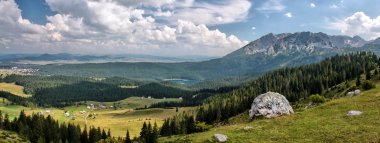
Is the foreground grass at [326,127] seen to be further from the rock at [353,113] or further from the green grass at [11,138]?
the green grass at [11,138]

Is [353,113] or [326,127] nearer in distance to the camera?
[326,127]

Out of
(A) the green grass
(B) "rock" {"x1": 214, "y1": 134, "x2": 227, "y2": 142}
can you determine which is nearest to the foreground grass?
(B) "rock" {"x1": 214, "y1": 134, "x2": 227, "y2": 142}

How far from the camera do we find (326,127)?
7756 cm

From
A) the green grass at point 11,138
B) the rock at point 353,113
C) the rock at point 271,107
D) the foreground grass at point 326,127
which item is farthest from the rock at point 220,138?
the green grass at point 11,138

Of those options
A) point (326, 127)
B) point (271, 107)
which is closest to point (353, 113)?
point (326, 127)

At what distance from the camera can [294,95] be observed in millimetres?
166625

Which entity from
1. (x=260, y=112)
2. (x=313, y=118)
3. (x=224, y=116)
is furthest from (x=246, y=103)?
(x=313, y=118)

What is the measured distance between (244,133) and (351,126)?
2537cm

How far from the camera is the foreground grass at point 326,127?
6905 cm

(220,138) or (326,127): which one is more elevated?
(326,127)

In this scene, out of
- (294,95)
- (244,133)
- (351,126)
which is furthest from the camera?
(294,95)

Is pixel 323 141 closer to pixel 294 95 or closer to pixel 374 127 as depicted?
pixel 374 127

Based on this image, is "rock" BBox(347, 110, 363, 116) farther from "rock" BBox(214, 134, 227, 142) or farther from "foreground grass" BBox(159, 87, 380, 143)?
"rock" BBox(214, 134, 227, 142)

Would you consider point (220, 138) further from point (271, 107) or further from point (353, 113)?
point (271, 107)
